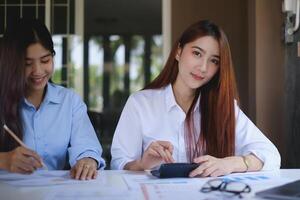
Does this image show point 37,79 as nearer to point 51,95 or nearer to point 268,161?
point 51,95

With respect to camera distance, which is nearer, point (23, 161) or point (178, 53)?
point (23, 161)

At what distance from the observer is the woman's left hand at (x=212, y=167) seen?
1.37 meters

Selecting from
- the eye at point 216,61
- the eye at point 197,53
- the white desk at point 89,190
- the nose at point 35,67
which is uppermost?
the eye at point 197,53

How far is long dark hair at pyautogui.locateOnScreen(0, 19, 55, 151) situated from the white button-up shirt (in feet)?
1.35

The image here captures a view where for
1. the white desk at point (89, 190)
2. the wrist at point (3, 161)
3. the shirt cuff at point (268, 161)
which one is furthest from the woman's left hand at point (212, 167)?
the wrist at point (3, 161)

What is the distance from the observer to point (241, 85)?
397 cm

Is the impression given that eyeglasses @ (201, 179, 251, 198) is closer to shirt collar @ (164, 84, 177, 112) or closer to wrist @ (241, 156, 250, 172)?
wrist @ (241, 156, 250, 172)

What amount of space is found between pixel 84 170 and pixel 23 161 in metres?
0.21

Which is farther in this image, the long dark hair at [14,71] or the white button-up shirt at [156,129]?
the white button-up shirt at [156,129]

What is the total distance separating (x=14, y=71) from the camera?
1559 millimetres

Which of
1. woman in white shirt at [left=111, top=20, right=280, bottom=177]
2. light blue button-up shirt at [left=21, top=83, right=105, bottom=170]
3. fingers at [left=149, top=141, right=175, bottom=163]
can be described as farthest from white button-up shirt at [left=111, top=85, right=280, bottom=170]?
fingers at [left=149, top=141, right=175, bottom=163]

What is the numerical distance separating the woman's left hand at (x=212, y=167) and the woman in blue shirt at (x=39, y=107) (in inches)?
14.4

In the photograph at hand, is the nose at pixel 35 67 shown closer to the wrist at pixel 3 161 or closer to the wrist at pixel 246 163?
the wrist at pixel 3 161

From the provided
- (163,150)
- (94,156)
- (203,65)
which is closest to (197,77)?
(203,65)
